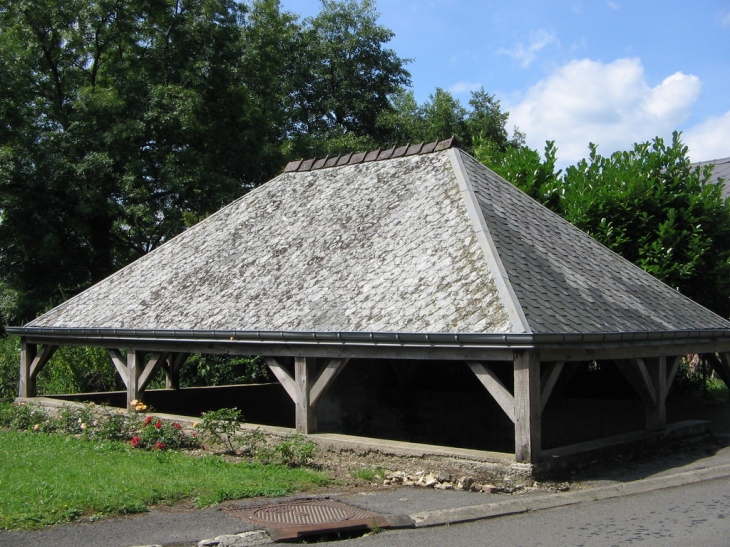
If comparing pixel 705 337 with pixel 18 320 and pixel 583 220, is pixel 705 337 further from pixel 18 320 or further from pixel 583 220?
pixel 18 320

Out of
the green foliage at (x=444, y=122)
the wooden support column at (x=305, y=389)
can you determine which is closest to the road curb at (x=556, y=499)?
the wooden support column at (x=305, y=389)

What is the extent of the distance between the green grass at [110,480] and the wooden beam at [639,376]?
4.68 metres

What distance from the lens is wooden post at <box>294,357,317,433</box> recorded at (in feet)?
36.3

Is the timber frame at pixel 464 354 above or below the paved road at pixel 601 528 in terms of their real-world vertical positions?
above

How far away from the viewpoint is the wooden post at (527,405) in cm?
901

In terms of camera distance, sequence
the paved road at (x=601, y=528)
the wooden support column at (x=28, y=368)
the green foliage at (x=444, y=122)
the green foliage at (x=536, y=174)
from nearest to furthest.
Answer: the paved road at (x=601, y=528)
the wooden support column at (x=28, y=368)
the green foliage at (x=536, y=174)
the green foliage at (x=444, y=122)

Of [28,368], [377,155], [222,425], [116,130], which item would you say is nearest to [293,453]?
[222,425]

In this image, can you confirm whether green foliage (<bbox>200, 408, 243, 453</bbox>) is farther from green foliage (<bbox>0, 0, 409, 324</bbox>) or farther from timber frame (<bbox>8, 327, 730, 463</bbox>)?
green foliage (<bbox>0, 0, 409, 324</bbox>)

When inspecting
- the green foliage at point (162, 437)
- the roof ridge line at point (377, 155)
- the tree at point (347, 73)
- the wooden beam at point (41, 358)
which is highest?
the tree at point (347, 73)

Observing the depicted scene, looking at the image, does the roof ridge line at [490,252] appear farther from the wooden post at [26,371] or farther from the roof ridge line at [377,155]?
the wooden post at [26,371]

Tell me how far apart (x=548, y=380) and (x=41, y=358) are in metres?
10.2

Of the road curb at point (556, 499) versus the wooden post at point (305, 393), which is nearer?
the road curb at point (556, 499)

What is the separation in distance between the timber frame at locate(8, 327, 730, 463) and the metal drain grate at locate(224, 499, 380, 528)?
230 cm

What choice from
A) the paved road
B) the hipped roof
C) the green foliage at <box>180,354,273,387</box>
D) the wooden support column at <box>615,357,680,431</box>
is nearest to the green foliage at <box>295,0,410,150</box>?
the green foliage at <box>180,354,273,387</box>
